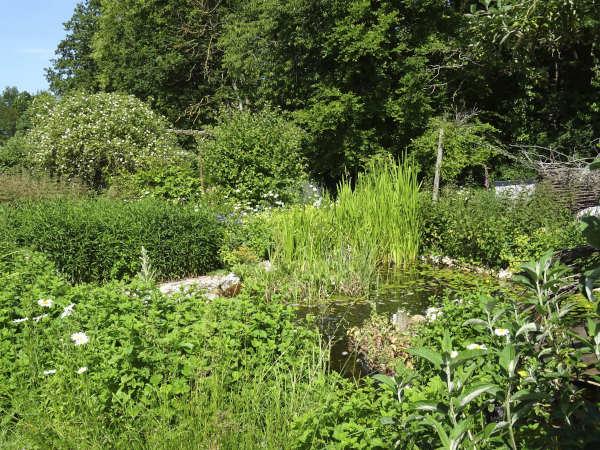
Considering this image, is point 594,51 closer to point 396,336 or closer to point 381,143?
point 381,143

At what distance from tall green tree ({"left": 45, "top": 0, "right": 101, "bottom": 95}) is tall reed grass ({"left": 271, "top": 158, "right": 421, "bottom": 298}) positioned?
2508 centimetres

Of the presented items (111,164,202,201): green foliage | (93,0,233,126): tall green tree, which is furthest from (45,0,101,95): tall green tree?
(111,164,202,201): green foliage

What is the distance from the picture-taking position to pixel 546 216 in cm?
670

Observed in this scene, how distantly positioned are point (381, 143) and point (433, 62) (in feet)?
9.19

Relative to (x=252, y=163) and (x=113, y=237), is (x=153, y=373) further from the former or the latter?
(x=252, y=163)

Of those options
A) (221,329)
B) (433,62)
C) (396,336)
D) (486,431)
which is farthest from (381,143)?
(486,431)

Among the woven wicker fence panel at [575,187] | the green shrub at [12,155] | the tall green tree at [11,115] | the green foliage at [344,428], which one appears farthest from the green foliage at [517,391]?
the tall green tree at [11,115]

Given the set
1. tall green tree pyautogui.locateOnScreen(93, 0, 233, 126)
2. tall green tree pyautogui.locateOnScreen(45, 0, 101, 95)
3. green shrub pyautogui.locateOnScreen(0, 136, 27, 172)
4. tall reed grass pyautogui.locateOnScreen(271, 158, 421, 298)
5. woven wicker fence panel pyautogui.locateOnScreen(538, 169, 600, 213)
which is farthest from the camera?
tall green tree pyautogui.locateOnScreen(45, 0, 101, 95)

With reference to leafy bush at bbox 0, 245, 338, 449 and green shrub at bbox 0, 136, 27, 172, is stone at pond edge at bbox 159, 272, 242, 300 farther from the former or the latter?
green shrub at bbox 0, 136, 27, 172

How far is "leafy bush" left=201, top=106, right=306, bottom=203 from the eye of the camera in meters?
9.41

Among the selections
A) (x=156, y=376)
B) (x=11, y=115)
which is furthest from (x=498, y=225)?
(x=11, y=115)

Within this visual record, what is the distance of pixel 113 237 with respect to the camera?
6289 mm

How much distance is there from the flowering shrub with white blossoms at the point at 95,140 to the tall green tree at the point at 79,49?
15.2 metres

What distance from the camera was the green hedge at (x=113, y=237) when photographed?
6.16 metres
